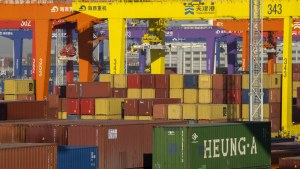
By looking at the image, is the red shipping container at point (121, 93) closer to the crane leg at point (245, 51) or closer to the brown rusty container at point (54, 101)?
the brown rusty container at point (54, 101)

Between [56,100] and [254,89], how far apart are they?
83.5 ft

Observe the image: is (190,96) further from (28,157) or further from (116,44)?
(28,157)

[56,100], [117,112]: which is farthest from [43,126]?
[56,100]

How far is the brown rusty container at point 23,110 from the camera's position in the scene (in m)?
57.9

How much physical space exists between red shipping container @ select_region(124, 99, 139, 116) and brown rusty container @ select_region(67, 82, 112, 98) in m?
4.85

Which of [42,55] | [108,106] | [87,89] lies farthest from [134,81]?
[42,55]

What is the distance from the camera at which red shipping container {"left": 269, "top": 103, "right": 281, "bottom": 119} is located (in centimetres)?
7512

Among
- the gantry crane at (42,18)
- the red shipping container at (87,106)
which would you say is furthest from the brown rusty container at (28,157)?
the gantry crane at (42,18)

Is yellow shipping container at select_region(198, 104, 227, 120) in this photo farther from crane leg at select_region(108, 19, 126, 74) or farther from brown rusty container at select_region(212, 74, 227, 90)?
crane leg at select_region(108, 19, 126, 74)

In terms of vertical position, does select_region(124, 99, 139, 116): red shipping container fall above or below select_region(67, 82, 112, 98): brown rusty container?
below

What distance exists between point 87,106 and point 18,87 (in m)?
14.1

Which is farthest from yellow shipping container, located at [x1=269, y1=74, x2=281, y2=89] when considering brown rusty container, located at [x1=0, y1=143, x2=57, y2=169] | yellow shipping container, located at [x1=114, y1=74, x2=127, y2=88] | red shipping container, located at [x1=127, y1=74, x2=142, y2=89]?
brown rusty container, located at [x1=0, y1=143, x2=57, y2=169]

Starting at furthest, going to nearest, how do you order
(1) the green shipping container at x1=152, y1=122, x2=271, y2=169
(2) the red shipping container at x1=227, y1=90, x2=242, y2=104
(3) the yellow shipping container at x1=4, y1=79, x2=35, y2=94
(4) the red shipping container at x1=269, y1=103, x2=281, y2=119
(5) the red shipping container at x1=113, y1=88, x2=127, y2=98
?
(3) the yellow shipping container at x1=4, y1=79, x2=35, y2=94
(5) the red shipping container at x1=113, y1=88, x2=127, y2=98
(4) the red shipping container at x1=269, y1=103, x2=281, y2=119
(2) the red shipping container at x1=227, y1=90, x2=242, y2=104
(1) the green shipping container at x1=152, y1=122, x2=271, y2=169

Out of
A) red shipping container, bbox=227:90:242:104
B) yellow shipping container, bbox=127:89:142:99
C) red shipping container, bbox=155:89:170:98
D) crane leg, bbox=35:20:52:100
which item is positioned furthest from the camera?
crane leg, bbox=35:20:52:100
